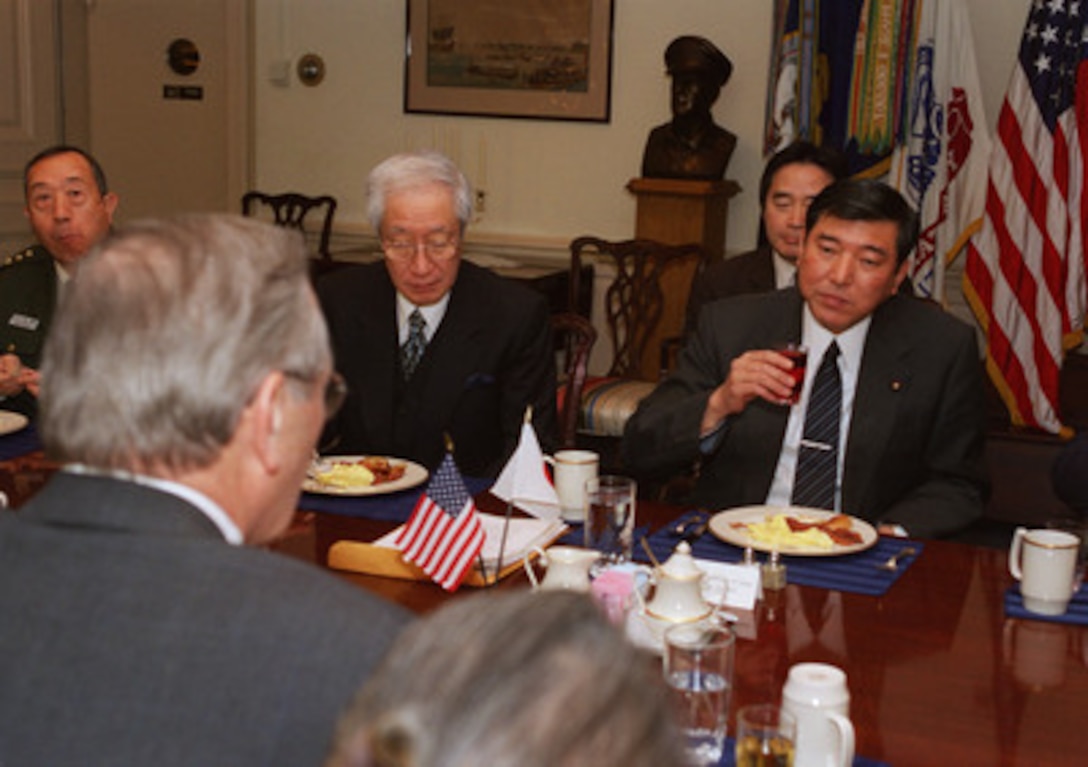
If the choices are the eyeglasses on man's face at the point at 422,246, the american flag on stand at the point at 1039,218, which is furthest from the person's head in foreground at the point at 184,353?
the american flag on stand at the point at 1039,218

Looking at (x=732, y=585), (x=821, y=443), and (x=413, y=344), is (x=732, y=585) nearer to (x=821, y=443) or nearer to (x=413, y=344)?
(x=821, y=443)

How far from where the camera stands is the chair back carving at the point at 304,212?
7.00 m

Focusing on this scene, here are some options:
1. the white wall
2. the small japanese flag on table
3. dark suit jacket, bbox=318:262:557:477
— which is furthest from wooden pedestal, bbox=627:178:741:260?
the small japanese flag on table

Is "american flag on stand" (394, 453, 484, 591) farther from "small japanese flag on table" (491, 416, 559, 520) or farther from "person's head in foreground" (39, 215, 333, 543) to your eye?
"person's head in foreground" (39, 215, 333, 543)

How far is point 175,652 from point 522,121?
604cm

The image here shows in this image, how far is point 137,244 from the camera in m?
1.15

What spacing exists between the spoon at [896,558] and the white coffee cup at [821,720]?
781mm

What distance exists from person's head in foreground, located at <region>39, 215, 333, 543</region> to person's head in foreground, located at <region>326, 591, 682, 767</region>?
53 cm

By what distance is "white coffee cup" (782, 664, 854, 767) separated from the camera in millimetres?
1548

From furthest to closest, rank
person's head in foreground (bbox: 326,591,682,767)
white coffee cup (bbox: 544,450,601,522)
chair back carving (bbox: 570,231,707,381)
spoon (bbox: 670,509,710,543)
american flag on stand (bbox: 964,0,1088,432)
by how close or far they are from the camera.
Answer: chair back carving (bbox: 570,231,707,381) → american flag on stand (bbox: 964,0,1088,432) → white coffee cup (bbox: 544,450,601,522) → spoon (bbox: 670,509,710,543) → person's head in foreground (bbox: 326,591,682,767)

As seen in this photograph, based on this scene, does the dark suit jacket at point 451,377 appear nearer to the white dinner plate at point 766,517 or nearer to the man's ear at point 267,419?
the white dinner plate at point 766,517

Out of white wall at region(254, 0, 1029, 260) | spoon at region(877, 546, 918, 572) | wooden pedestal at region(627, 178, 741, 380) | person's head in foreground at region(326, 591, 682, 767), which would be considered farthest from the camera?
white wall at region(254, 0, 1029, 260)

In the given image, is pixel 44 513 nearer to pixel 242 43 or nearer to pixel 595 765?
pixel 595 765

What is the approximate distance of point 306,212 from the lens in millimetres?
7086
